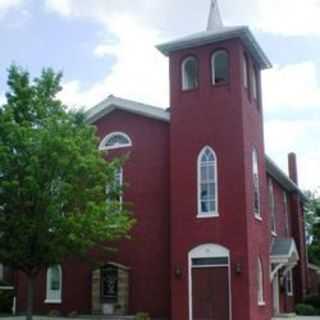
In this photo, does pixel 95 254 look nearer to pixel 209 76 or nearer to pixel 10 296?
pixel 10 296

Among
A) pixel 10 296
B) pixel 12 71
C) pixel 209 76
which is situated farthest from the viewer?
pixel 10 296

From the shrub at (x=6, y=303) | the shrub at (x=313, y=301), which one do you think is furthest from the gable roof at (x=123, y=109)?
the shrub at (x=313, y=301)

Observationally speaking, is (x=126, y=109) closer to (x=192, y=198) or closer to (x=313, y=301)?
(x=192, y=198)

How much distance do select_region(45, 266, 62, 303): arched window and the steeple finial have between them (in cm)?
1267

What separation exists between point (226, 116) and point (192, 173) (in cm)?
263

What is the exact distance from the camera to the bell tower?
2217cm

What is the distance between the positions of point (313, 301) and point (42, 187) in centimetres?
2045

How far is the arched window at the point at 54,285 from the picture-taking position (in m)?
26.2

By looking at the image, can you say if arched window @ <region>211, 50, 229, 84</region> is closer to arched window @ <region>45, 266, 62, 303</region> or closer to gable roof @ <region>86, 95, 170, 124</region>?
gable roof @ <region>86, 95, 170, 124</region>

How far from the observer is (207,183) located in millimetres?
23281

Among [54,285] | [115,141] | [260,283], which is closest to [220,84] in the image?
[115,141]

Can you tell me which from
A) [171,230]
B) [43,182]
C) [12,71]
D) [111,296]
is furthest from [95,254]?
[12,71]

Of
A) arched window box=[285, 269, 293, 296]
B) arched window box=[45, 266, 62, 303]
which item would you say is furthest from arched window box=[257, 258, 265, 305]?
arched window box=[45, 266, 62, 303]

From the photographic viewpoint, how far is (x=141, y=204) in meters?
25.0
